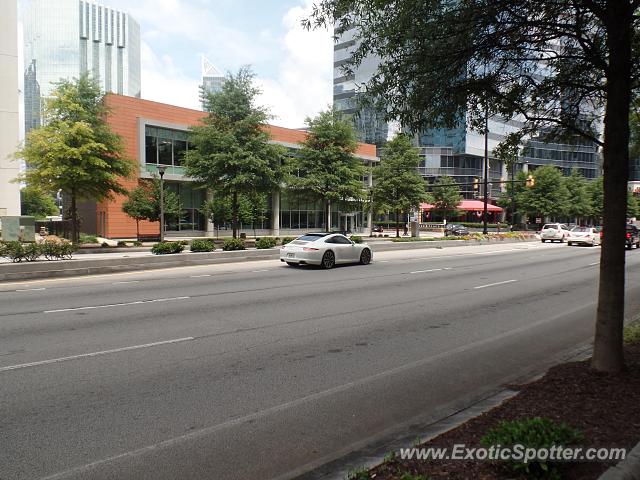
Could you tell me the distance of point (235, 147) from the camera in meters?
27.9

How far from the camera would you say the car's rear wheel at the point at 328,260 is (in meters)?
18.8

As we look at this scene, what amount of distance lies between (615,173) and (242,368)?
16.0ft

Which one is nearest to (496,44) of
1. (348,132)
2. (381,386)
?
(381,386)

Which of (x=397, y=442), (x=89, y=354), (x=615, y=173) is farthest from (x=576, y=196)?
(x=397, y=442)

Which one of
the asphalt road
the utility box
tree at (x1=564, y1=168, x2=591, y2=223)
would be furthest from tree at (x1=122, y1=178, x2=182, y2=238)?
tree at (x1=564, y1=168, x2=591, y2=223)

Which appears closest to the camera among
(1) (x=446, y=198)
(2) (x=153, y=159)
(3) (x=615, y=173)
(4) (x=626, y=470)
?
(4) (x=626, y=470)

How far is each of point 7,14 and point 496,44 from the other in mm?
48397

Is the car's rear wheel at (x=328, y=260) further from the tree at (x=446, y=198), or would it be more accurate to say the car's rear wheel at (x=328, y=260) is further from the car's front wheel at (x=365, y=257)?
the tree at (x=446, y=198)

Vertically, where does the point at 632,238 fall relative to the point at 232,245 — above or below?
above

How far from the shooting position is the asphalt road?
13.0 ft

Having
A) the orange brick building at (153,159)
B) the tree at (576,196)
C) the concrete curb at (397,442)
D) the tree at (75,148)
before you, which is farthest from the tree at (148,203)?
the tree at (576,196)

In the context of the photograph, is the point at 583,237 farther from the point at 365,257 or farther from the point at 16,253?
the point at 16,253

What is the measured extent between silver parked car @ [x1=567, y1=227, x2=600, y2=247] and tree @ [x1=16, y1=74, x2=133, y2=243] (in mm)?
33295

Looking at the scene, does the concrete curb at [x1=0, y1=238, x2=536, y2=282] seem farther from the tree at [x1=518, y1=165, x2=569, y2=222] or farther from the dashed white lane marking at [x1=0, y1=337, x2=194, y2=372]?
the tree at [x1=518, y1=165, x2=569, y2=222]
